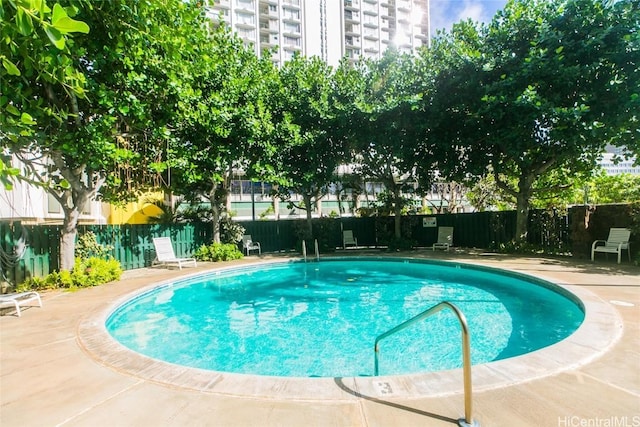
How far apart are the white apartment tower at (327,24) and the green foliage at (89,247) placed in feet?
143

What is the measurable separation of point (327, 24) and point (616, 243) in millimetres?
60482

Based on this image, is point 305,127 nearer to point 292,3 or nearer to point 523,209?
point 523,209

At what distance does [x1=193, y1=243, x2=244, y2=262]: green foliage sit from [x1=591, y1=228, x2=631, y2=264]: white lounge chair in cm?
1349

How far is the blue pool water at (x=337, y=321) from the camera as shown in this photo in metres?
5.18

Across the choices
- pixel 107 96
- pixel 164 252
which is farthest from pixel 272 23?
pixel 107 96

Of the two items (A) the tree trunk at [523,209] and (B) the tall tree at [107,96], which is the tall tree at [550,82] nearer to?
(A) the tree trunk at [523,209]

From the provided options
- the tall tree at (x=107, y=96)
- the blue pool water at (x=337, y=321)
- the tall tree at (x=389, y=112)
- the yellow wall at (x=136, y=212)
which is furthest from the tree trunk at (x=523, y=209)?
the yellow wall at (x=136, y=212)

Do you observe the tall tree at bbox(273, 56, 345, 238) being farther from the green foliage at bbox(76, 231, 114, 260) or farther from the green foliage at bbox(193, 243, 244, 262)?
the green foliage at bbox(76, 231, 114, 260)

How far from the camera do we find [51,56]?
3.76m

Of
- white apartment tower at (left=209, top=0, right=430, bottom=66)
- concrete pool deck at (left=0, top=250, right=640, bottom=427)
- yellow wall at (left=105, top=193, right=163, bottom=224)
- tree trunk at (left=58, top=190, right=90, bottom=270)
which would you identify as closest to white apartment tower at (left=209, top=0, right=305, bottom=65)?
white apartment tower at (left=209, top=0, right=430, bottom=66)

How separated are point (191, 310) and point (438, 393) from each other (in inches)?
263

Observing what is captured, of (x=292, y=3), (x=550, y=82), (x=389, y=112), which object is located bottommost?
(x=550, y=82)

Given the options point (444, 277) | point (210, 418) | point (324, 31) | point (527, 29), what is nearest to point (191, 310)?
point (210, 418)

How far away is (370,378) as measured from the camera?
3.34 m
